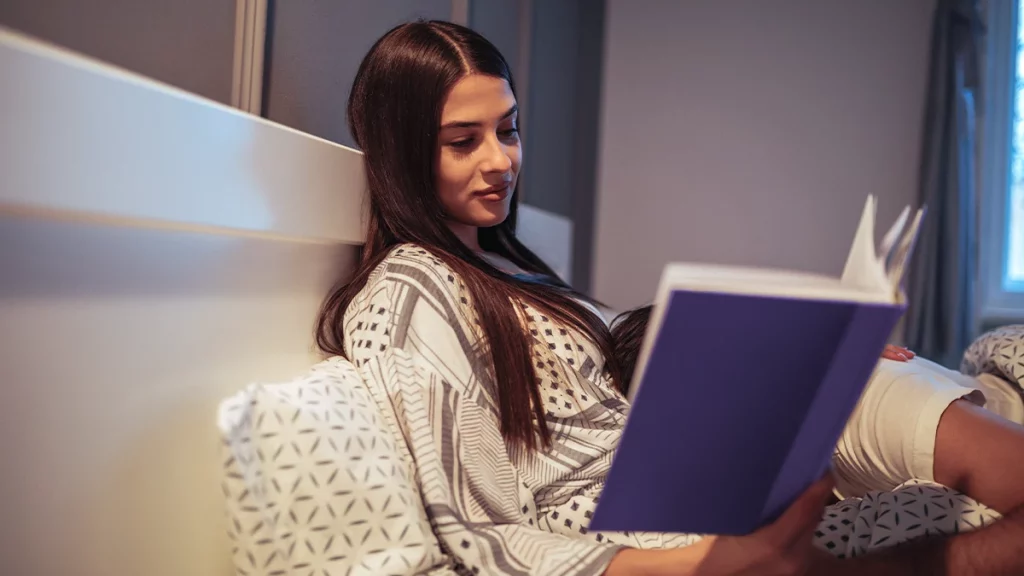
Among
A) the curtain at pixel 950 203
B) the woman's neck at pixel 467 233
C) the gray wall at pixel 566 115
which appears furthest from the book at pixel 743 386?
the curtain at pixel 950 203

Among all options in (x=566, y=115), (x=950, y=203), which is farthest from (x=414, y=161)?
(x=950, y=203)

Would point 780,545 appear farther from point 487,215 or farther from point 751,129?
point 751,129

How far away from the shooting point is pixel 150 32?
0.85 m

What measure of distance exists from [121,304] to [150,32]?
0.36 meters

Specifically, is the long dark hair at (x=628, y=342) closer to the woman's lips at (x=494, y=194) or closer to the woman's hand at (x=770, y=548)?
the woman's lips at (x=494, y=194)

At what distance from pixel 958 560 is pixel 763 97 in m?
2.49

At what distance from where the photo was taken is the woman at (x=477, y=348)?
0.72m

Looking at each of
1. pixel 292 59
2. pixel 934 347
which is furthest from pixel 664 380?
pixel 934 347

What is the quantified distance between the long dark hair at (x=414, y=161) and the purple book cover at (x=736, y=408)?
0.44 metres

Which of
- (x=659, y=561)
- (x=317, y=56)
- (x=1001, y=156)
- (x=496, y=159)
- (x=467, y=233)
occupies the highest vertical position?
(x=1001, y=156)

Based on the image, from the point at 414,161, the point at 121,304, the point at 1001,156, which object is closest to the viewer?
the point at 121,304

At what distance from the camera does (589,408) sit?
3.33 feet

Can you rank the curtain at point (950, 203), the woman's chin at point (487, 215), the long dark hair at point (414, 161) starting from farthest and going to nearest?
1. the curtain at point (950, 203)
2. the woman's chin at point (487, 215)
3. the long dark hair at point (414, 161)

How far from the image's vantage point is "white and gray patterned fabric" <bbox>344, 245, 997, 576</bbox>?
74cm
